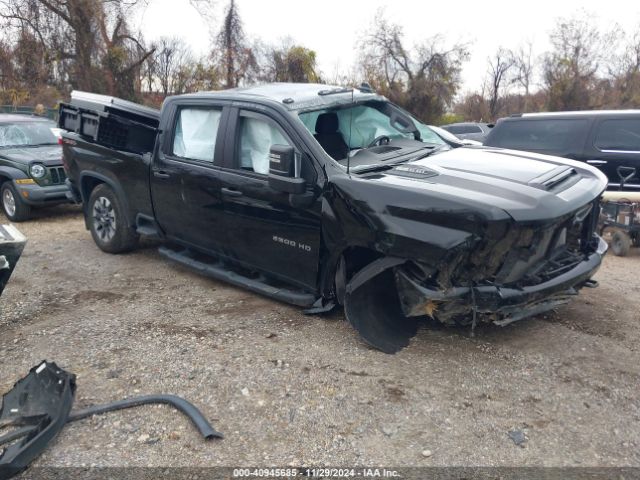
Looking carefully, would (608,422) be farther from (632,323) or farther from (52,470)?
(52,470)

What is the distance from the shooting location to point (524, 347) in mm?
3828

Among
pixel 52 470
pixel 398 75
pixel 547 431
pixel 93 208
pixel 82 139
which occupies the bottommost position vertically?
pixel 52 470

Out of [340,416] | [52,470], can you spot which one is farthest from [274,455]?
[52,470]

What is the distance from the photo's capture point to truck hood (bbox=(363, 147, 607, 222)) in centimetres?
325

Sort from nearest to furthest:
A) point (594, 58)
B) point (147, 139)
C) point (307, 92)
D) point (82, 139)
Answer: point (307, 92)
point (147, 139)
point (82, 139)
point (594, 58)

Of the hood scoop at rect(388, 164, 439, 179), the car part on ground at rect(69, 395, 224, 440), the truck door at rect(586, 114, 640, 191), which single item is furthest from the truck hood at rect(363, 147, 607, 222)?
the truck door at rect(586, 114, 640, 191)

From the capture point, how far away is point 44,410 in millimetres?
3078

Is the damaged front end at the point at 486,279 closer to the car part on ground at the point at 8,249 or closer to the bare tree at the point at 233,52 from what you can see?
the car part on ground at the point at 8,249

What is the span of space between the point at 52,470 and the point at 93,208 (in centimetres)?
422

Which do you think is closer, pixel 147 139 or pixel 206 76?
pixel 147 139

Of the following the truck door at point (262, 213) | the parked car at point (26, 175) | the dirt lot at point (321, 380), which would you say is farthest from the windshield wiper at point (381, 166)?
the parked car at point (26, 175)

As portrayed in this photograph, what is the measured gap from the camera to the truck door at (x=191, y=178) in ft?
15.5

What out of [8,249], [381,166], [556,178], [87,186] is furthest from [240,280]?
[87,186]

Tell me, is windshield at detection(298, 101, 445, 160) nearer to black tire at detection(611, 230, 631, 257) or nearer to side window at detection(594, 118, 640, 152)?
black tire at detection(611, 230, 631, 257)
